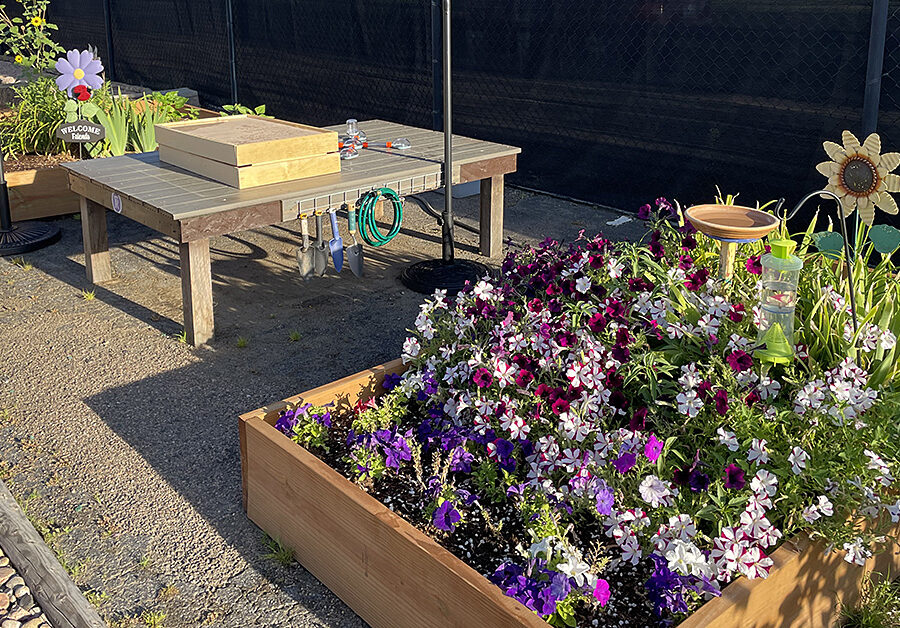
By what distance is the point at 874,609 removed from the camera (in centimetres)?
234

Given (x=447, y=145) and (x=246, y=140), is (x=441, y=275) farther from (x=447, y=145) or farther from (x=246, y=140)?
(x=246, y=140)

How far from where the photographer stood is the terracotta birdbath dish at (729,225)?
8.00 feet

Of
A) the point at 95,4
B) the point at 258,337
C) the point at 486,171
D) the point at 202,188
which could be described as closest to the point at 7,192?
the point at 202,188

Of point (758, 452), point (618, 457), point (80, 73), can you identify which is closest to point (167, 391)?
point (618, 457)

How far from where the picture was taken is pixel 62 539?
9.05 feet

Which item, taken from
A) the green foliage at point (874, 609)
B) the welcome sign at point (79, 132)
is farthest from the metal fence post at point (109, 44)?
the green foliage at point (874, 609)

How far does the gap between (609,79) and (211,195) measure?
3.36 m

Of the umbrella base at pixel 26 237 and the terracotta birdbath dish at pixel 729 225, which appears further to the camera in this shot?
the umbrella base at pixel 26 237

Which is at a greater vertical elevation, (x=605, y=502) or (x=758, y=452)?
(x=758, y=452)

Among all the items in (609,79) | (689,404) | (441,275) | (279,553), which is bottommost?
(279,553)

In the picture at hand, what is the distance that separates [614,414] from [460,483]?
0.50 metres

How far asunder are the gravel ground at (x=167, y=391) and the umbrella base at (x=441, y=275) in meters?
0.10

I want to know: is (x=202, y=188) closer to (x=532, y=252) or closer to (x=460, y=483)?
(x=532, y=252)

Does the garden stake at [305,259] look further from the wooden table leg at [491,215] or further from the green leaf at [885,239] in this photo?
the green leaf at [885,239]
